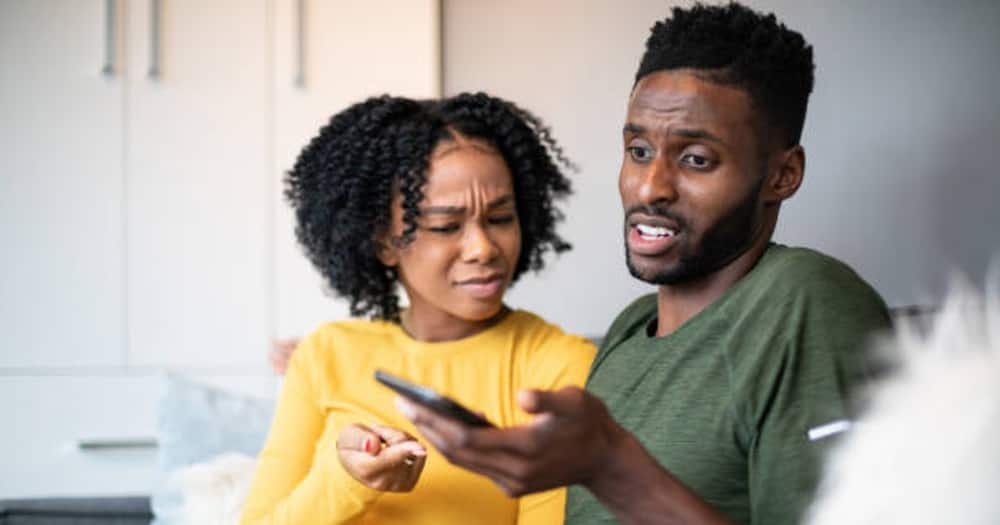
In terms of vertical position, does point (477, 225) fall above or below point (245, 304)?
above

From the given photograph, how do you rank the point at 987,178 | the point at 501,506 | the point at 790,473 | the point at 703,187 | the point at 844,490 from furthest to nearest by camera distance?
1. the point at 987,178
2. the point at 501,506
3. the point at 703,187
4. the point at 790,473
5. the point at 844,490

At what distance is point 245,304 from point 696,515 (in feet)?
5.98

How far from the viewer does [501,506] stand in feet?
3.89

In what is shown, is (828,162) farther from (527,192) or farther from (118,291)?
(118,291)

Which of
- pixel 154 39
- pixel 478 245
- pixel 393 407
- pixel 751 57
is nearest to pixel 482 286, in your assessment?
pixel 478 245

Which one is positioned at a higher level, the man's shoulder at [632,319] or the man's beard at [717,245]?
the man's beard at [717,245]

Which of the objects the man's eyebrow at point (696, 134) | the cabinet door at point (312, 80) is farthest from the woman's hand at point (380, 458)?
the cabinet door at point (312, 80)

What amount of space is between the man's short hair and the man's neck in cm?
10

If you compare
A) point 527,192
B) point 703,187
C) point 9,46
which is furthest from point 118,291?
point 703,187

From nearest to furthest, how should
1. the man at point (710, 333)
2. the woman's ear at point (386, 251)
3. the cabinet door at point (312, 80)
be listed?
the man at point (710, 333), the woman's ear at point (386, 251), the cabinet door at point (312, 80)

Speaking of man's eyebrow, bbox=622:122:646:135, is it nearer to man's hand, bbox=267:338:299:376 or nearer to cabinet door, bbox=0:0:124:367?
man's hand, bbox=267:338:299:376

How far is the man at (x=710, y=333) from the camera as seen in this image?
0.70 metres

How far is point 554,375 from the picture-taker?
1232 mm

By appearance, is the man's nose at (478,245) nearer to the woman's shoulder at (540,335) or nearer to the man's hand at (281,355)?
the woman's shoulder at (540,335)
